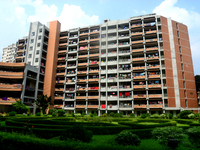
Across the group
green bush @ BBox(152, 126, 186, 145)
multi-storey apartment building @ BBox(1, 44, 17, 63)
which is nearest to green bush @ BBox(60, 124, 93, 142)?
green bush @ BBox(152, 126, 186, 145)

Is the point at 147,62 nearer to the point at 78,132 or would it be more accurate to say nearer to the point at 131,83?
the point at 131,83

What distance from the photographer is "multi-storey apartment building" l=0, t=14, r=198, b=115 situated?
5106 centimetres

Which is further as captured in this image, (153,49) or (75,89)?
(75,89)

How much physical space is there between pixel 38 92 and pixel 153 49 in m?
47.0

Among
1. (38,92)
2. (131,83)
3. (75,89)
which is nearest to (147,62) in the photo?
(131,83)

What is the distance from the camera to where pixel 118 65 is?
56969 millimetres

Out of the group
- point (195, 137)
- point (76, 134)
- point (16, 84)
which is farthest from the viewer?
point (16, 84)

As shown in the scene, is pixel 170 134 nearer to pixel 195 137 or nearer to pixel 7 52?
pixel 195 137

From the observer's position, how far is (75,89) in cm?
5866

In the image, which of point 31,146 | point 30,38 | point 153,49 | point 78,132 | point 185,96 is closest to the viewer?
point 31,146

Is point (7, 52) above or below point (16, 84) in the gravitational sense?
above

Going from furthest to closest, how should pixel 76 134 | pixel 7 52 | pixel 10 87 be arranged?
pixel 7 52, pixel 10 87, pixel 76 134

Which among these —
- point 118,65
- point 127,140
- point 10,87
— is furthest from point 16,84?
point 127,140

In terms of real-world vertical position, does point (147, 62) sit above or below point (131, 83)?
above
